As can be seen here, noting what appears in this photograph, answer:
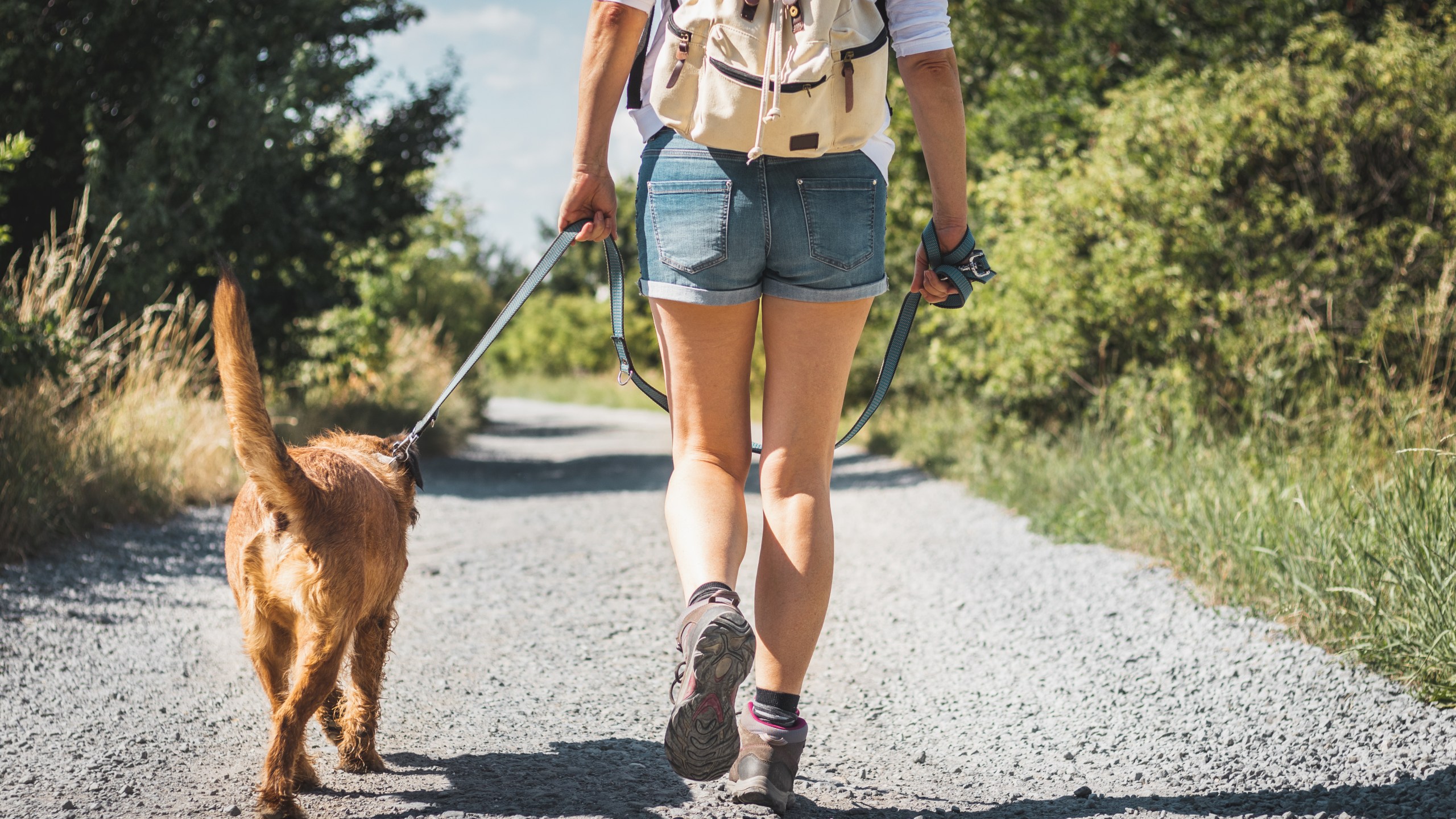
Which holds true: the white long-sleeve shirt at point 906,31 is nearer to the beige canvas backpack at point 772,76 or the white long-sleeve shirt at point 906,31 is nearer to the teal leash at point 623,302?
the beige canvas backpack at point 772,76

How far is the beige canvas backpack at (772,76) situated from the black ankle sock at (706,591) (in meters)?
0.92

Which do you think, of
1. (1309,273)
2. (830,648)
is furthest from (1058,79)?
(830,648)

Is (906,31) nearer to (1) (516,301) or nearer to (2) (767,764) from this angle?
(1) (516,301)

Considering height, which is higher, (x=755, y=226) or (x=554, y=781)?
(x=755, y=226)

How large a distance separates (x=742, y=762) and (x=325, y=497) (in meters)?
1.15

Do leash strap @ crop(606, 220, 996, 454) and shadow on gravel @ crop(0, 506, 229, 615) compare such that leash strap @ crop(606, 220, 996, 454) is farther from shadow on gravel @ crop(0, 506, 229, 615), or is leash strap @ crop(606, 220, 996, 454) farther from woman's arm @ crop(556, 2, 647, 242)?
shadow on gravel @ crop(0, 506, 229, 615)

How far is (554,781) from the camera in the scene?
268cm

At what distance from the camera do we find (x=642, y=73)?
256 cm

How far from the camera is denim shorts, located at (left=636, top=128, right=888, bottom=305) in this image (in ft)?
7.57

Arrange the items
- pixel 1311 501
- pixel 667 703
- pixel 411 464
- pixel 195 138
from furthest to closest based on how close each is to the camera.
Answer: pixel 195 138 → pixel 1311 501 → pixel 667 703 → pixel 411 464

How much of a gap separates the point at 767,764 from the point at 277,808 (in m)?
1.10

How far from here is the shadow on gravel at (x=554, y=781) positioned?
2484 millimetres

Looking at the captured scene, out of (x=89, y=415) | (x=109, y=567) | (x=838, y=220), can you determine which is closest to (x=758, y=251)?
(x=838, y=220)

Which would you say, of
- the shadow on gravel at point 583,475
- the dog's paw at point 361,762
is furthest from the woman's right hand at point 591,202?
the shadow on gravel at point 583,475
